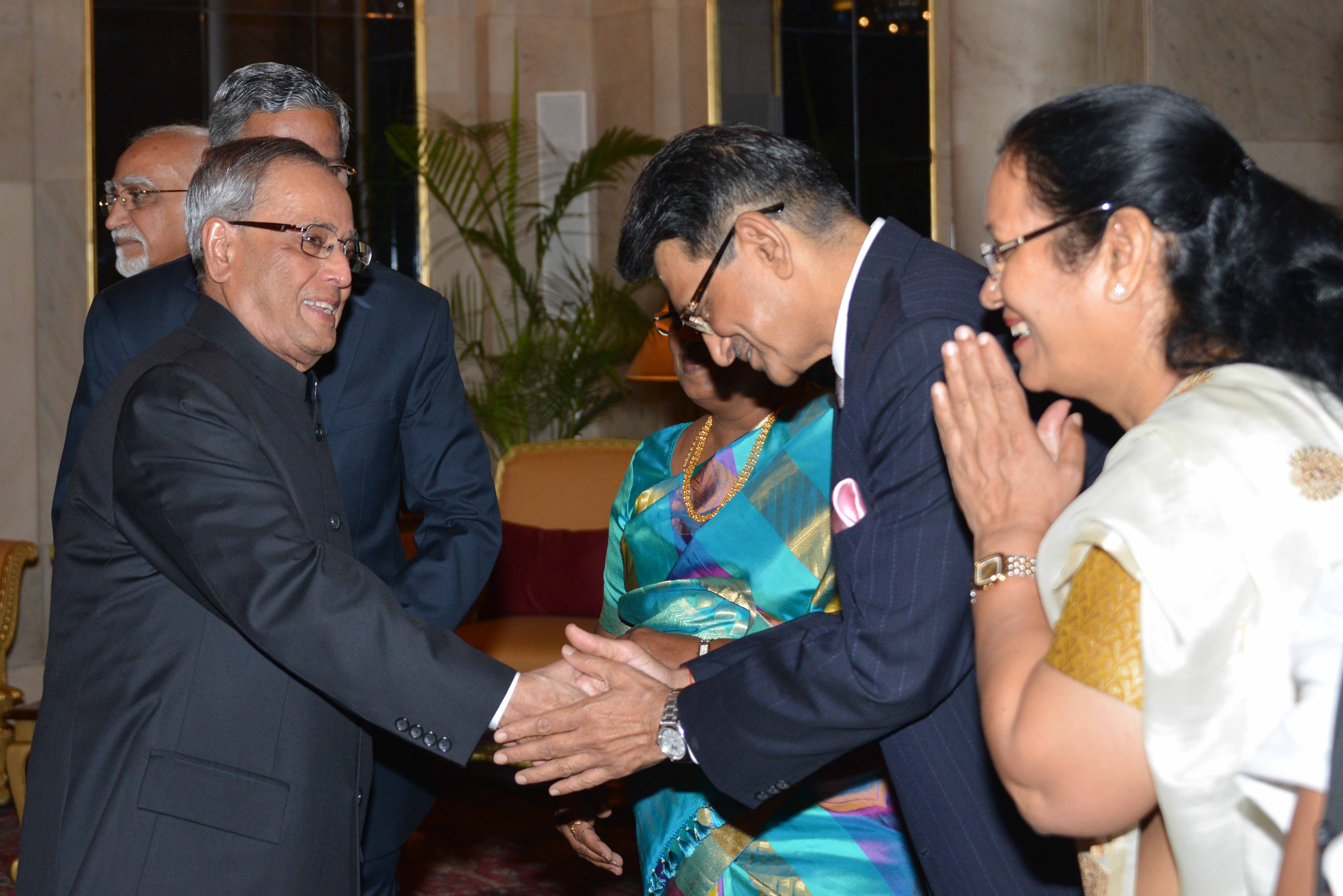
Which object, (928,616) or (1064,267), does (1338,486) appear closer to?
(1064,267)

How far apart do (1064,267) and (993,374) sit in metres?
0.15

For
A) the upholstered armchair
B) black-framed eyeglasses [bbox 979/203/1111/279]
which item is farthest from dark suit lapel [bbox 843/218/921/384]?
the upholstered armchair

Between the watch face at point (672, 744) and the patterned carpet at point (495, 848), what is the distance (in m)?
2.14

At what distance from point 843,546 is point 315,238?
0.95 meters

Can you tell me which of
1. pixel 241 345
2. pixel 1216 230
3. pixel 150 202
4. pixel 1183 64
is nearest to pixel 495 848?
pixel 150 202

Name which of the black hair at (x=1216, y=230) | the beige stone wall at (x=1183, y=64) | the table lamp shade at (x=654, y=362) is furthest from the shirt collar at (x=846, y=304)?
the table lamp shade at (x=654, y=362)

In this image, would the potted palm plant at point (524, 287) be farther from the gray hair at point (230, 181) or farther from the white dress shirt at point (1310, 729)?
the white dress shirt at point (1310, 729)

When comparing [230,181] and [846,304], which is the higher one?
[230,181]

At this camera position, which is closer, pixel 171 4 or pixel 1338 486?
pixel 1338 486

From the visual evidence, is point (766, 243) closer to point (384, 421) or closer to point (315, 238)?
point (315, 238)

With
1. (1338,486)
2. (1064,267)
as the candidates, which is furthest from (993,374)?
(1338,486)

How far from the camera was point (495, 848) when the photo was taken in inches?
171

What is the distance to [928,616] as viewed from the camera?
60.7 inches

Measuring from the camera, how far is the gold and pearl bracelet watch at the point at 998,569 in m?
1.34
